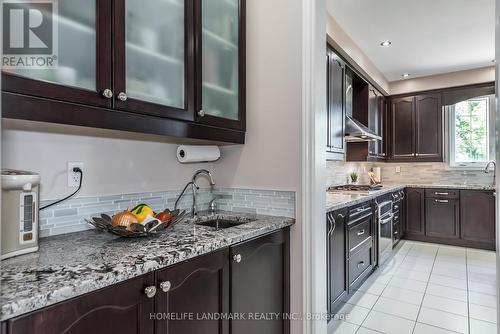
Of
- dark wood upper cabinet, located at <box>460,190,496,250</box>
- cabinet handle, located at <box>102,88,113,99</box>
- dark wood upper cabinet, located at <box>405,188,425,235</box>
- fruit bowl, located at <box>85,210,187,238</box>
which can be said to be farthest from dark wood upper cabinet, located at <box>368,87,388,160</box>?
cabinet handle, located at <box>102,88,113,99</box>

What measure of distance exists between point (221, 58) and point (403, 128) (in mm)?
4347

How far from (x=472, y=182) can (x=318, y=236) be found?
4329 mm

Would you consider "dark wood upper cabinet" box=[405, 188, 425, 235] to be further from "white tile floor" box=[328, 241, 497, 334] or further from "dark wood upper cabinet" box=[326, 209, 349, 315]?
"dark wood upper cabinet" box=[326, 209, 349, 315]

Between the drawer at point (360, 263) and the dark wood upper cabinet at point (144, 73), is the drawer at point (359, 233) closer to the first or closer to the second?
the drawer at point (360, 263)

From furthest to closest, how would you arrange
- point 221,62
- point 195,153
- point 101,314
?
1. point 195,153
2. point 221,62
3. point 101,314

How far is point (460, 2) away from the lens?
2.71m

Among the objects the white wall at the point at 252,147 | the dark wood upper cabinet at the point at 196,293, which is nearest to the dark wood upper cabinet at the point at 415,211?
the white wall at the point at 252,147

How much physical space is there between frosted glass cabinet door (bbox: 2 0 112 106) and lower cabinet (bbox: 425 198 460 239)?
4.86 metres

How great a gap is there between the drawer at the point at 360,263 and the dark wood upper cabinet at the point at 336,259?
0.14 meters

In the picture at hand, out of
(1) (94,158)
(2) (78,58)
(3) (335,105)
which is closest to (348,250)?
(3) (335,105)

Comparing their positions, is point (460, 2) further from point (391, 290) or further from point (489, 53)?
point (391, 290)

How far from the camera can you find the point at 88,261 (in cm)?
92

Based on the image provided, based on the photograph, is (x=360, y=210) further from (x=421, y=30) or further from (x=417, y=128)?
(x=417, y=128)

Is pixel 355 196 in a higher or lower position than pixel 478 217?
higher
